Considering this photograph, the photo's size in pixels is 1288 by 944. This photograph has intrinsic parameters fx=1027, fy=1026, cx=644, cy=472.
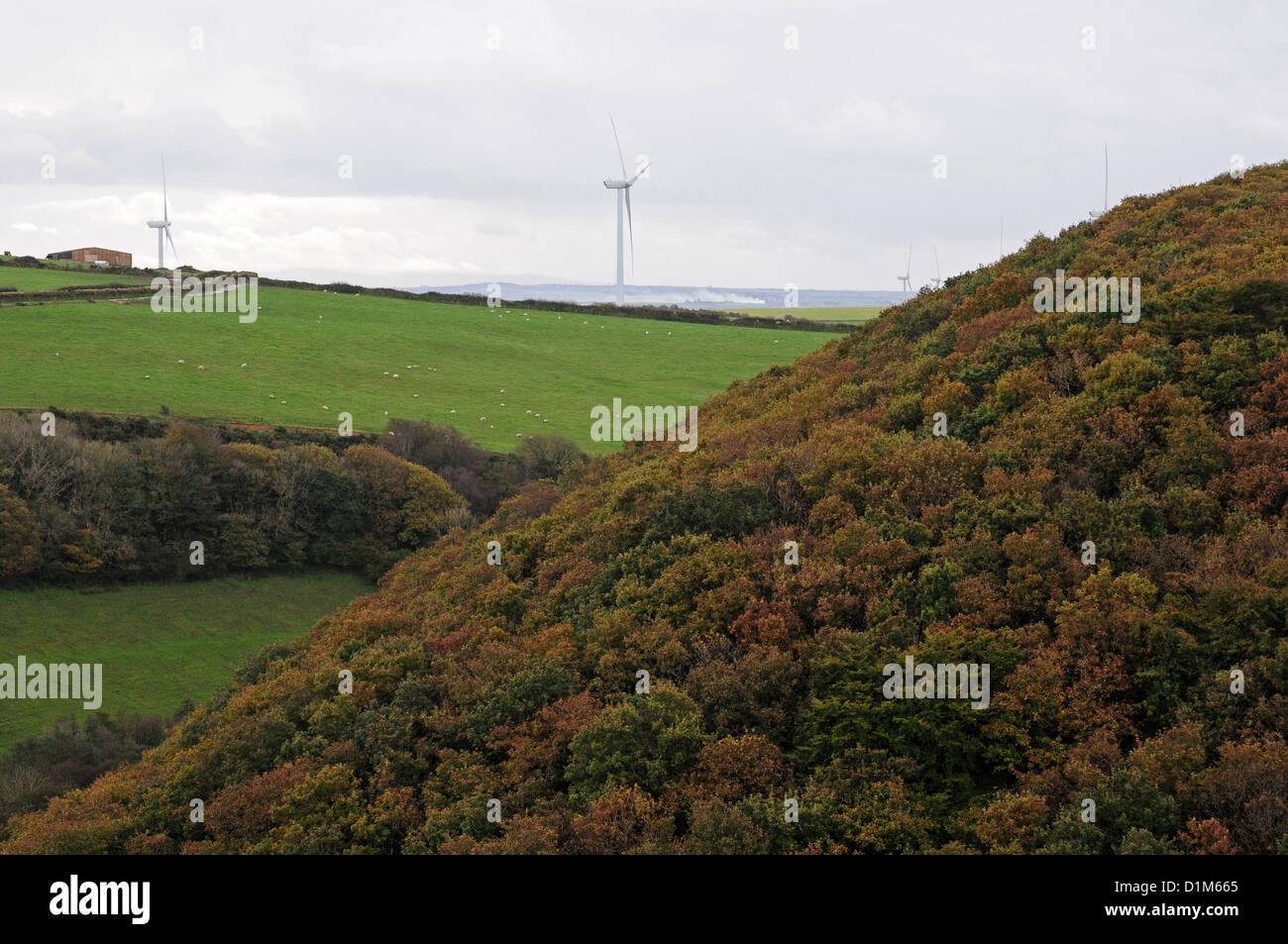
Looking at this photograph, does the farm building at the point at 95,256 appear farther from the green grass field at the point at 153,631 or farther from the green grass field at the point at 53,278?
the green grass field at the point at 153,631

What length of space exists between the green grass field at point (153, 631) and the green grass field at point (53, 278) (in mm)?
65704

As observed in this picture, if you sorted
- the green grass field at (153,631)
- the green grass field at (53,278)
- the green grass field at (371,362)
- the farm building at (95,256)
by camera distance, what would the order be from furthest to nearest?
the farm building at (95,256), the green grass field at (53,278), the green grass field at (371,362), the green grass field at (153,631)

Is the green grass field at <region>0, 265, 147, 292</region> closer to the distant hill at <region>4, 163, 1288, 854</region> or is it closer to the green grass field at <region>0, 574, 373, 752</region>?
the green grass field at <region>0, 574, 373, 752</region>

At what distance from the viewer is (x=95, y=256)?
148 m

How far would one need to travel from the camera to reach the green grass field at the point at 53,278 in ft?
374

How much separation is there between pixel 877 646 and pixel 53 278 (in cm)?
12629

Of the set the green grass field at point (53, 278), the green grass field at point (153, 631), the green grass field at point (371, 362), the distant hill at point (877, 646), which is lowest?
the green grass field at point (153, 631)

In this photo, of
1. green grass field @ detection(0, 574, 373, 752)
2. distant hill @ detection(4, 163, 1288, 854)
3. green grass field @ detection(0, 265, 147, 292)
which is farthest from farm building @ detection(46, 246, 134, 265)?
distant hill @ detection(4, 163, 1288, 854)

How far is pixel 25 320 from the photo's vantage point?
99688 mm

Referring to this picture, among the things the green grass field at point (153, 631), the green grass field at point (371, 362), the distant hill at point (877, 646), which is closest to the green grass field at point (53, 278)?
the green grass field at point (371, 362)

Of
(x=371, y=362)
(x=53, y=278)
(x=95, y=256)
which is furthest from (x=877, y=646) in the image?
(x=95, y=256)

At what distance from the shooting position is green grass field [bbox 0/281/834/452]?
87375 mm
